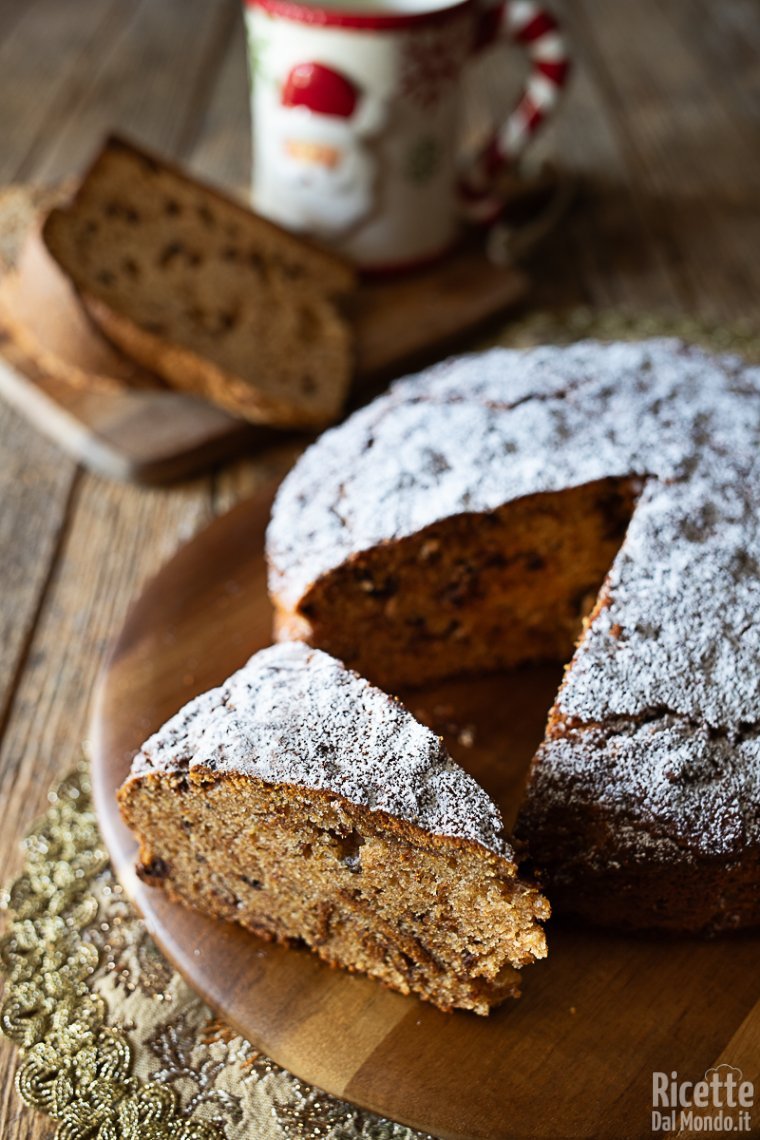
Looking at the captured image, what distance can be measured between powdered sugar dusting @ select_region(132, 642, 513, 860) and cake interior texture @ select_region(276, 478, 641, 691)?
35 cm

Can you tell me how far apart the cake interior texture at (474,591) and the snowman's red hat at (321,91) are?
148cm

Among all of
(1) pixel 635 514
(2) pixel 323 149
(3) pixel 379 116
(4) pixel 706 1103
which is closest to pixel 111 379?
(2) pixel 323 149

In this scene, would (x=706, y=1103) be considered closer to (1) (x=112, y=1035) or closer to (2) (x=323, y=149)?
(1) (x=112, y=1035)

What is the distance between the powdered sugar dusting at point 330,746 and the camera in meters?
1.71

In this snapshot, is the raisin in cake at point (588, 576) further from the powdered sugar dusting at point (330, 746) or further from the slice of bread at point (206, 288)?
the slice of bread at point (206, 288)

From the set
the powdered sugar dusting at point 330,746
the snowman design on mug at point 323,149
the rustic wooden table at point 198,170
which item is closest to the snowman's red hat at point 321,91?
the snowman design on mug at point 323,149

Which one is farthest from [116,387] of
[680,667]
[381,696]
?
[680,667]

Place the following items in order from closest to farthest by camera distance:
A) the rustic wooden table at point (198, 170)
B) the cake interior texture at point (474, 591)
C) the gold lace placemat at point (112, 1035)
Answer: the gold lace placemat at point (112, 1035)
the cake interior texture at point (474, 591)
the rustic wooden table at point (198, 170)

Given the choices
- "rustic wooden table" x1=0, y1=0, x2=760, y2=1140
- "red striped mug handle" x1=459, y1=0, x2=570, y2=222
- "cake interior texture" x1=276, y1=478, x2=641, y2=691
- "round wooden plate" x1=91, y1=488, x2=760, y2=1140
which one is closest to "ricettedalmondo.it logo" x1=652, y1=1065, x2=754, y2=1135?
"round wooden plate" x1=91, y1=488, x2=760, y2=1140

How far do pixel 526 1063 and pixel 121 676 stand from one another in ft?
3.50

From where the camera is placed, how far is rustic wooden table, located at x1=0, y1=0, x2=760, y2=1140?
2.60 metres

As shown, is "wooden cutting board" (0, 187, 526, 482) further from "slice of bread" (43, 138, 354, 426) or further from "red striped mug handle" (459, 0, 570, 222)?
"red striped mug handle" (459, 0, 570, 222)

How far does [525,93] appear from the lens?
3.57 metres

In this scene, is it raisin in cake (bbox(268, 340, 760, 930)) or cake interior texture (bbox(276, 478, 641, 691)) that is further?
cake interior texture (bbox(276, 478, 641, 691))
